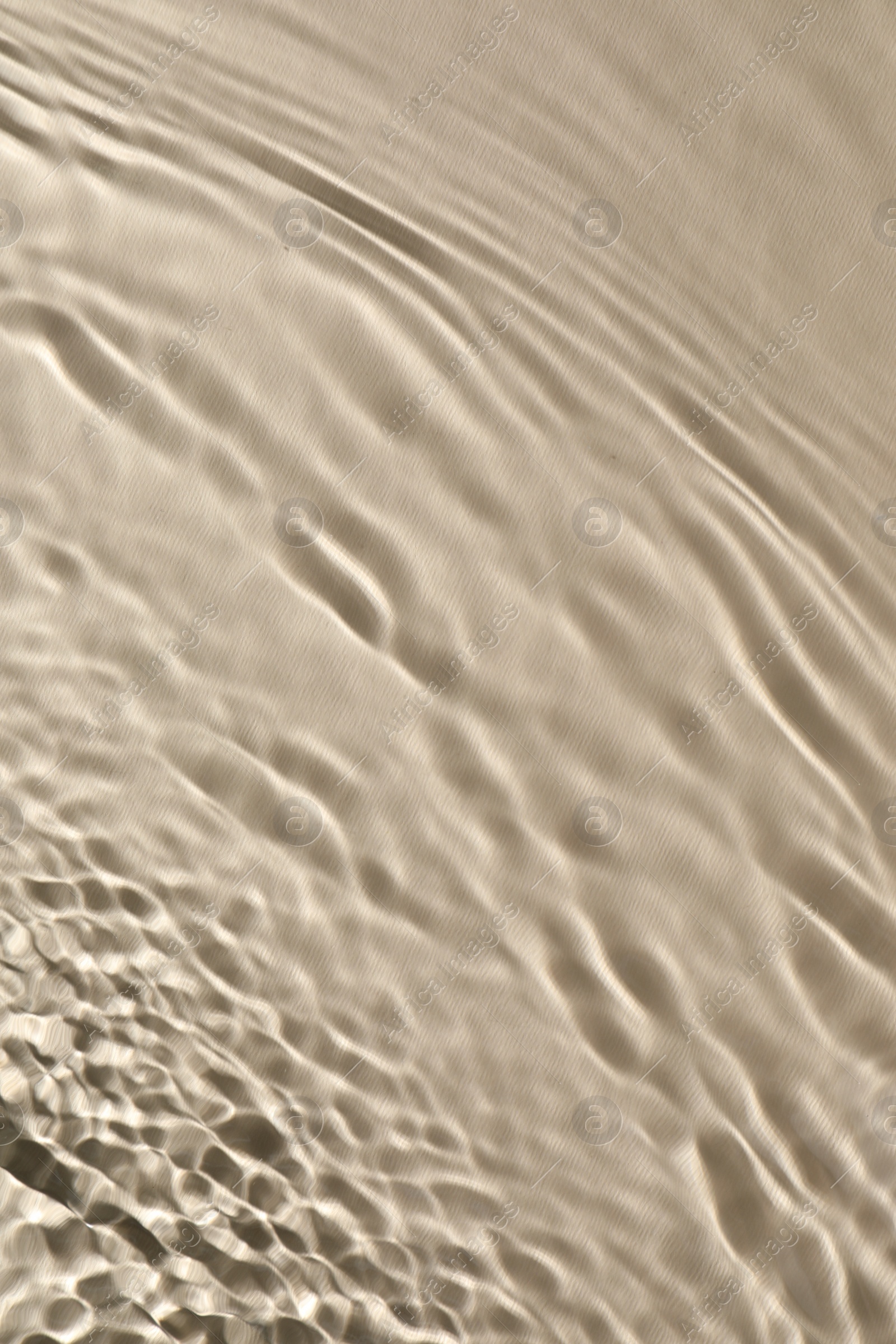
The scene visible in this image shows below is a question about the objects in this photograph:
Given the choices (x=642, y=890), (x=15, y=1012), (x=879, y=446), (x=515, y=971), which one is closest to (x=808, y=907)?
(x=642, y=890)

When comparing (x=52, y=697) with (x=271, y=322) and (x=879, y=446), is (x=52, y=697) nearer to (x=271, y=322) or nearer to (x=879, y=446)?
(x=271, y=322)

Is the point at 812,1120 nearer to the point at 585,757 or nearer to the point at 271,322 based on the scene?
the point at 585,757

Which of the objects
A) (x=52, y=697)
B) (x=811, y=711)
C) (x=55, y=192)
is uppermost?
(x=811, y=711)

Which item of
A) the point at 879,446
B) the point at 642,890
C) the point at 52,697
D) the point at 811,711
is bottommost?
the point at 52,697

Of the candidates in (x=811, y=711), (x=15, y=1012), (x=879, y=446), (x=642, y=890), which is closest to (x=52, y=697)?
(x=15, y=1012)

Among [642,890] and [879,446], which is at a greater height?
[879,446]

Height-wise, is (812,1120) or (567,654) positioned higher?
(567,654)

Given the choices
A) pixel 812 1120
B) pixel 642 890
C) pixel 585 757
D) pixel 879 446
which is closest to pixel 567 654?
pixel 585 757
